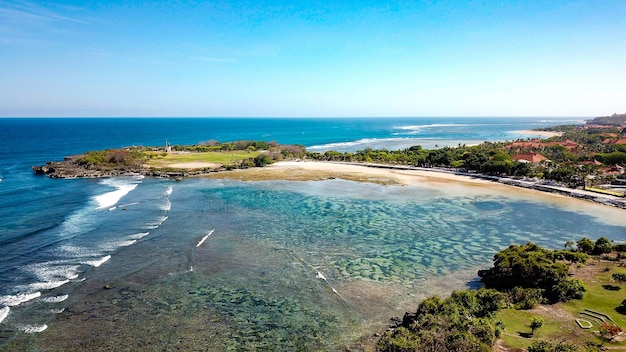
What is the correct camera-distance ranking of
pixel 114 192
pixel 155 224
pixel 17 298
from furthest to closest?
pixel 114 192, pixel 155 224, pixel 17 298

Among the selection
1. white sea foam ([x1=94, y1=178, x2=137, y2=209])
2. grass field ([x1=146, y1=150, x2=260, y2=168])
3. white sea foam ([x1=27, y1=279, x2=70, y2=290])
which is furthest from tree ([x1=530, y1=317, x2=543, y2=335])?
grass field ([x1=146, y1=150, x2=260, y2=168])

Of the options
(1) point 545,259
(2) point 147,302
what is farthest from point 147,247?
(1) point 545,259

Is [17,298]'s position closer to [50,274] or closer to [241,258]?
[50,274]

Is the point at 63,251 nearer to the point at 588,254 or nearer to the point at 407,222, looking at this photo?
the point at 407,222

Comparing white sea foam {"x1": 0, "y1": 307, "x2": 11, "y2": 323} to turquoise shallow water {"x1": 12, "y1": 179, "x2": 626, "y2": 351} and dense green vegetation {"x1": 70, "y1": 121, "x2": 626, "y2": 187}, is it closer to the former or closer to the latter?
turquoise shallow water {"x1": 12, "y1": 179, "x2": 626, "y2": 351}

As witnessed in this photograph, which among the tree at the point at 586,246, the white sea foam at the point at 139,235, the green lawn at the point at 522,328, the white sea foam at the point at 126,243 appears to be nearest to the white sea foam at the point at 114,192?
the white sea foam at the point at 139,235

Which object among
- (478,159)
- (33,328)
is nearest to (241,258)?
(33,328)
